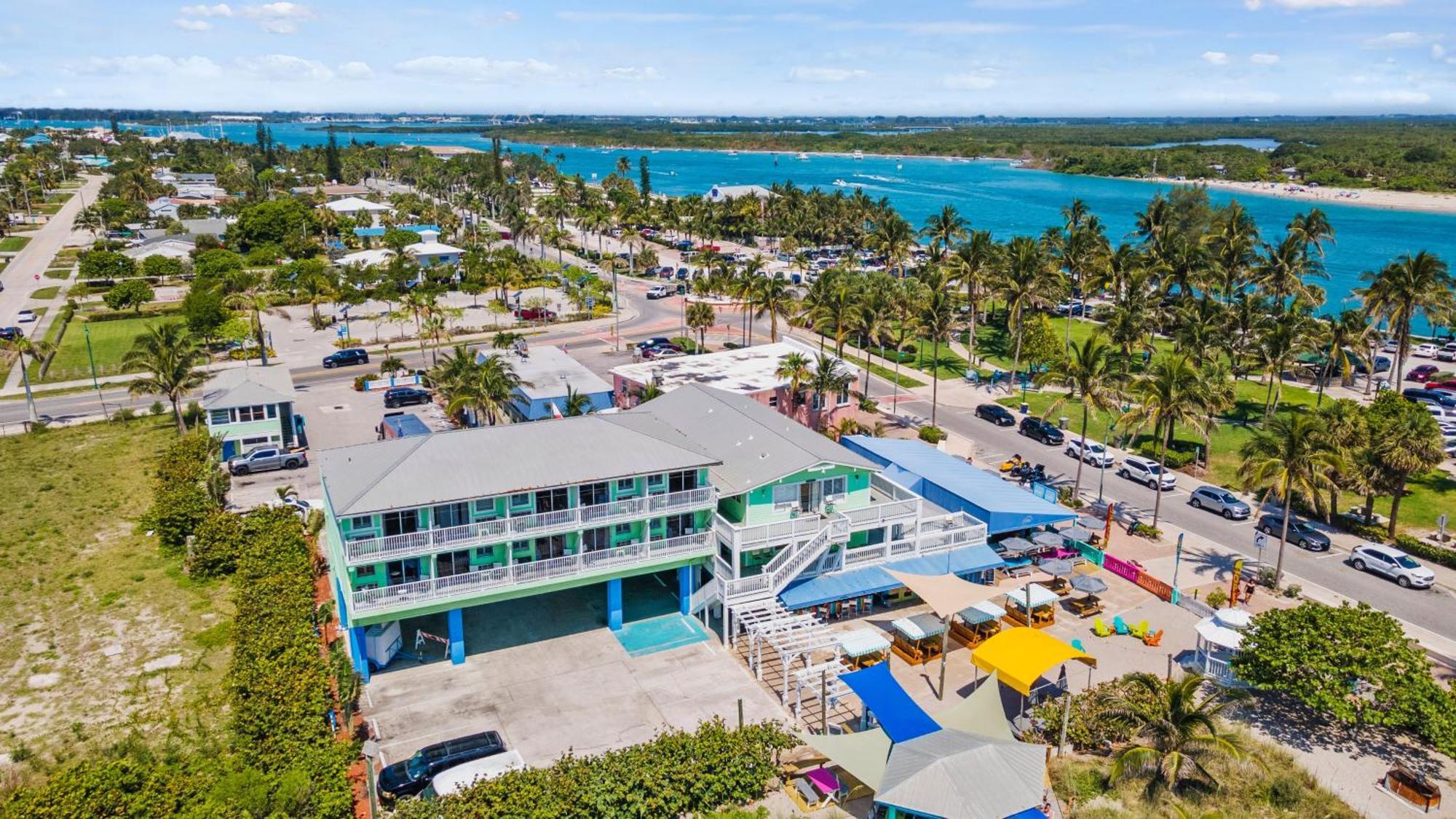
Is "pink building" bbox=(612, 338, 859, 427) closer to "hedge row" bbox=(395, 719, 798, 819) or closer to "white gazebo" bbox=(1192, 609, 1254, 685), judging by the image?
"white gazebo" bbox=(1192, 609, 1254, 685)

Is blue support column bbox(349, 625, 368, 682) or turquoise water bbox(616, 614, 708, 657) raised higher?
blue support column bbox(349, 625, 368, 682)

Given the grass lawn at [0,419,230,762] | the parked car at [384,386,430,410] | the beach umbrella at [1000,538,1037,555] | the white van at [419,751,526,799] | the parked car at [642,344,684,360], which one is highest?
the parked car at [642,344,684,360]

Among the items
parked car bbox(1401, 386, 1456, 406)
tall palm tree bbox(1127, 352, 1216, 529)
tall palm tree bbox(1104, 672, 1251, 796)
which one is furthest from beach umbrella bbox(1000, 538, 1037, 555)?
parked car bbox(1401, 386, 1456, 406)

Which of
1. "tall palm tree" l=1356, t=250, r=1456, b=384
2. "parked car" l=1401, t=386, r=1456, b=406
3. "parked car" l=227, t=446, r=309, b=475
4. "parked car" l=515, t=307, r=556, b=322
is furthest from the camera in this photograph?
"parked car" l=515, t=307, r=556, b=322

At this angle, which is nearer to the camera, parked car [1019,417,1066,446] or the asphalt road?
the asphalt road

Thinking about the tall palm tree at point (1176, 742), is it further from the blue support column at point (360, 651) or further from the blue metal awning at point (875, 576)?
the blue support column at point (360, 651)

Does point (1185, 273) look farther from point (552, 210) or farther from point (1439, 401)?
point (552, 210)
